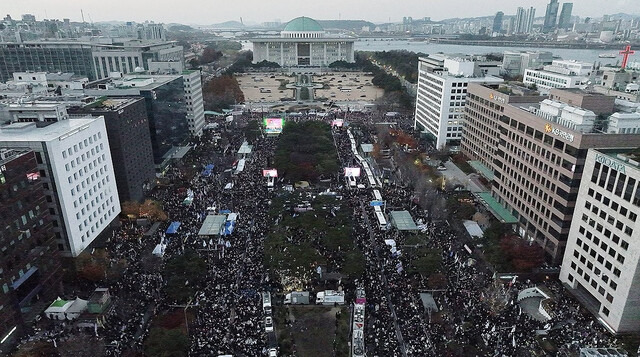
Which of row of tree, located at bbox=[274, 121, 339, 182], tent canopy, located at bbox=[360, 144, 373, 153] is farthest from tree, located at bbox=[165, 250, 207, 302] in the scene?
tent canopy, located at bbox=[360, 144, 373, 153]

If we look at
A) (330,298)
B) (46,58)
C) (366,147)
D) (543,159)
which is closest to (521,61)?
(366,147)

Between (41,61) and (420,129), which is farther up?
(41,61)

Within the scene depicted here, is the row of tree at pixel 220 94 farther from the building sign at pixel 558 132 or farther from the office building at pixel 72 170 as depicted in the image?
Result: the building sign at pixel 558 132

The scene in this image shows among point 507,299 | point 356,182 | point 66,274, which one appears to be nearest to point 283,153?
point 356,182

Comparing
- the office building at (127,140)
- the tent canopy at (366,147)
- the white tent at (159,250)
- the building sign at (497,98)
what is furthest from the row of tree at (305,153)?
the building sign at (497,98)

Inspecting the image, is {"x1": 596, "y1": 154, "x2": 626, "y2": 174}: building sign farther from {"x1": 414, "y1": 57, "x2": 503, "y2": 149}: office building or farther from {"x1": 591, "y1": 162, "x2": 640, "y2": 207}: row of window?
{"x1": 414, "y1": 57, "x2": 503, "y2": 149}: office building

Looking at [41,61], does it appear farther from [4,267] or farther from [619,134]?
[619,134]
